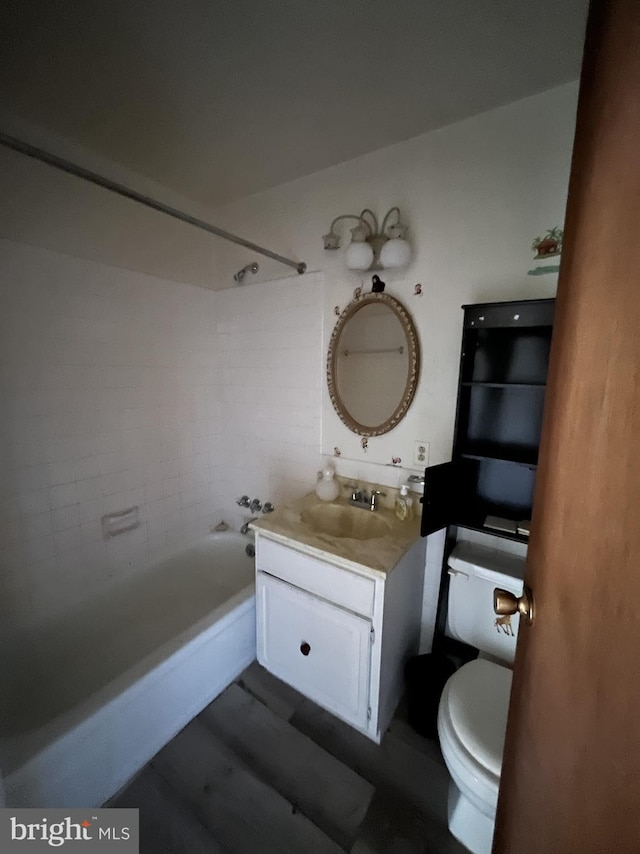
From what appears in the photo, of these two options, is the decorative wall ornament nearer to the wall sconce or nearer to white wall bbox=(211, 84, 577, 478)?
white wall bbox=(211, 84, 577, 478)

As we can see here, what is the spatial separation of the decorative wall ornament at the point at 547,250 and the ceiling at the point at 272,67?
0.50 m

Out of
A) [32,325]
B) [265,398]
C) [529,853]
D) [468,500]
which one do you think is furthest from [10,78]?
[529,853]

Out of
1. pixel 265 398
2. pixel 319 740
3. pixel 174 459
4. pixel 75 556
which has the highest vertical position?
pixel 265 398

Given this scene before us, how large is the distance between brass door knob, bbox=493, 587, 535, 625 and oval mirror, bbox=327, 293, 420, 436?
3.33ft

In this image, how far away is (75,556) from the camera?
1.67 meters

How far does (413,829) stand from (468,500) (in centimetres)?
111

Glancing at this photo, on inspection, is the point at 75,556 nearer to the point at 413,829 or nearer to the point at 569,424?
the point at 413,829

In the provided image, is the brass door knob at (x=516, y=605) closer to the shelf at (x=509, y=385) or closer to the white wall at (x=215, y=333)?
the shelf at (x=509, y=385)

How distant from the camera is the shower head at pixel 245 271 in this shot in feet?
6.19

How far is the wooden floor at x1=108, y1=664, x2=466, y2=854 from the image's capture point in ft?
3.40

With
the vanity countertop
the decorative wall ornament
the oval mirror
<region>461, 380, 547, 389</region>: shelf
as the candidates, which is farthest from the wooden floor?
the decorative wall ornament

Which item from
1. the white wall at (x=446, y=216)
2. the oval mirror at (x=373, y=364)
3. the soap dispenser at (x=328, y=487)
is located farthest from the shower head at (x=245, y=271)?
the soap dispenser at (x=328, y=487)

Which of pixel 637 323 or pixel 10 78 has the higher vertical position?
pixel 10 78
